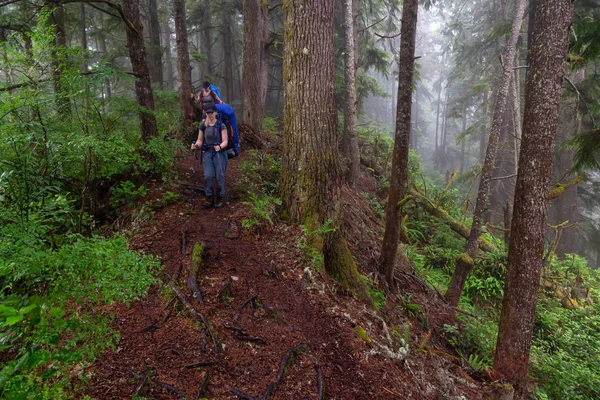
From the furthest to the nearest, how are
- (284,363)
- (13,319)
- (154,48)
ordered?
1. (154,48)
2. (284,363)
3. (13,319)

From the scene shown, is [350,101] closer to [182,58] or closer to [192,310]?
[182,58]

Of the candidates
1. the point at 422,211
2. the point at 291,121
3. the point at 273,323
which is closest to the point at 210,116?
the point at 291,121

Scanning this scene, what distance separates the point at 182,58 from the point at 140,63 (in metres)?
3.81

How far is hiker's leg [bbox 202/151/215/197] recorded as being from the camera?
5.69m

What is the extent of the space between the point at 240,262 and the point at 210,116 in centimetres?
295

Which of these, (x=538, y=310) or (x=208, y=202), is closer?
(x=208, y=202)

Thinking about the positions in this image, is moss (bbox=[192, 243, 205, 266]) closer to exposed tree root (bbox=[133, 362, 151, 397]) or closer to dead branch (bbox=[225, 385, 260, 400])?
exposed tree root (bbox=[133, 362, 151, 397])

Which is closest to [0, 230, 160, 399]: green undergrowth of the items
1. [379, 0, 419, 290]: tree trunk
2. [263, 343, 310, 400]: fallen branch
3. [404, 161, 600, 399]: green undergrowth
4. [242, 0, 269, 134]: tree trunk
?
[263, 343, 310, 400]: fallen branch

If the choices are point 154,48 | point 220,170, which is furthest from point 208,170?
point 154,48

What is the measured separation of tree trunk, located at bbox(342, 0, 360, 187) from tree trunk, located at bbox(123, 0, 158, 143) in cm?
563

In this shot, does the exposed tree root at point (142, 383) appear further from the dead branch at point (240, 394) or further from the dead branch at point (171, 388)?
the dead branch at point (240, 394)

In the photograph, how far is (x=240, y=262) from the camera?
13.9 ft

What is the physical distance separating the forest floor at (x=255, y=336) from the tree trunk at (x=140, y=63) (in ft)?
6.28

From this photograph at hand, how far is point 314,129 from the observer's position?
15.8ft
